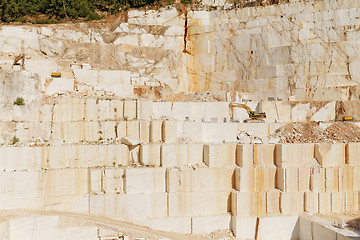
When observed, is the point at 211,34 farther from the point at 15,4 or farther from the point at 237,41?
the point at 15,4

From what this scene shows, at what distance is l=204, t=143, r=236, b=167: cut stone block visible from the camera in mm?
12844

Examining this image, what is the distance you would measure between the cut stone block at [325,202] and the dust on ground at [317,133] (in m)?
2.13

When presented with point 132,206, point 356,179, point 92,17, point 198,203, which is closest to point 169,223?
point 198,203

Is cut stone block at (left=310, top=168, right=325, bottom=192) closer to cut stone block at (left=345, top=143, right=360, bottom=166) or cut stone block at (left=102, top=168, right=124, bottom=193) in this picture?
cut stone block at (left=345, top=143, right=360, bottom=166)

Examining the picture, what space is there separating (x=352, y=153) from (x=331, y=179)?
133 centimetres

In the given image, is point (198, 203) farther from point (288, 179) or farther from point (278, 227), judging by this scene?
point (288, 179)

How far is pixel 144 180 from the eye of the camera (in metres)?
12.2

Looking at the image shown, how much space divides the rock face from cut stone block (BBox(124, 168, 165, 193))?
5351 mm

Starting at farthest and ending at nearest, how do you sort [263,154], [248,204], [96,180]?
[263,154] → [248,204] → [96,180]

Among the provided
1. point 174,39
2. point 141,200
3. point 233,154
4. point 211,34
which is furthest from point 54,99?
point 211,34

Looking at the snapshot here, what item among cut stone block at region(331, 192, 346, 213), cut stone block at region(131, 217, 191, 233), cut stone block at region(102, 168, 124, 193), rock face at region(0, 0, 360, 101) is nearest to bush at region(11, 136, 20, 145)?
cut stone block at region(102, 168, 124, 193)

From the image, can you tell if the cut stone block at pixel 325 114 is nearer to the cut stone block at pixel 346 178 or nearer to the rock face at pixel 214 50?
the rock face at pixel 214 50

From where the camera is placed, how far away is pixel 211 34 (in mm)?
20828

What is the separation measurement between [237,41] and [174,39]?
365 cm
